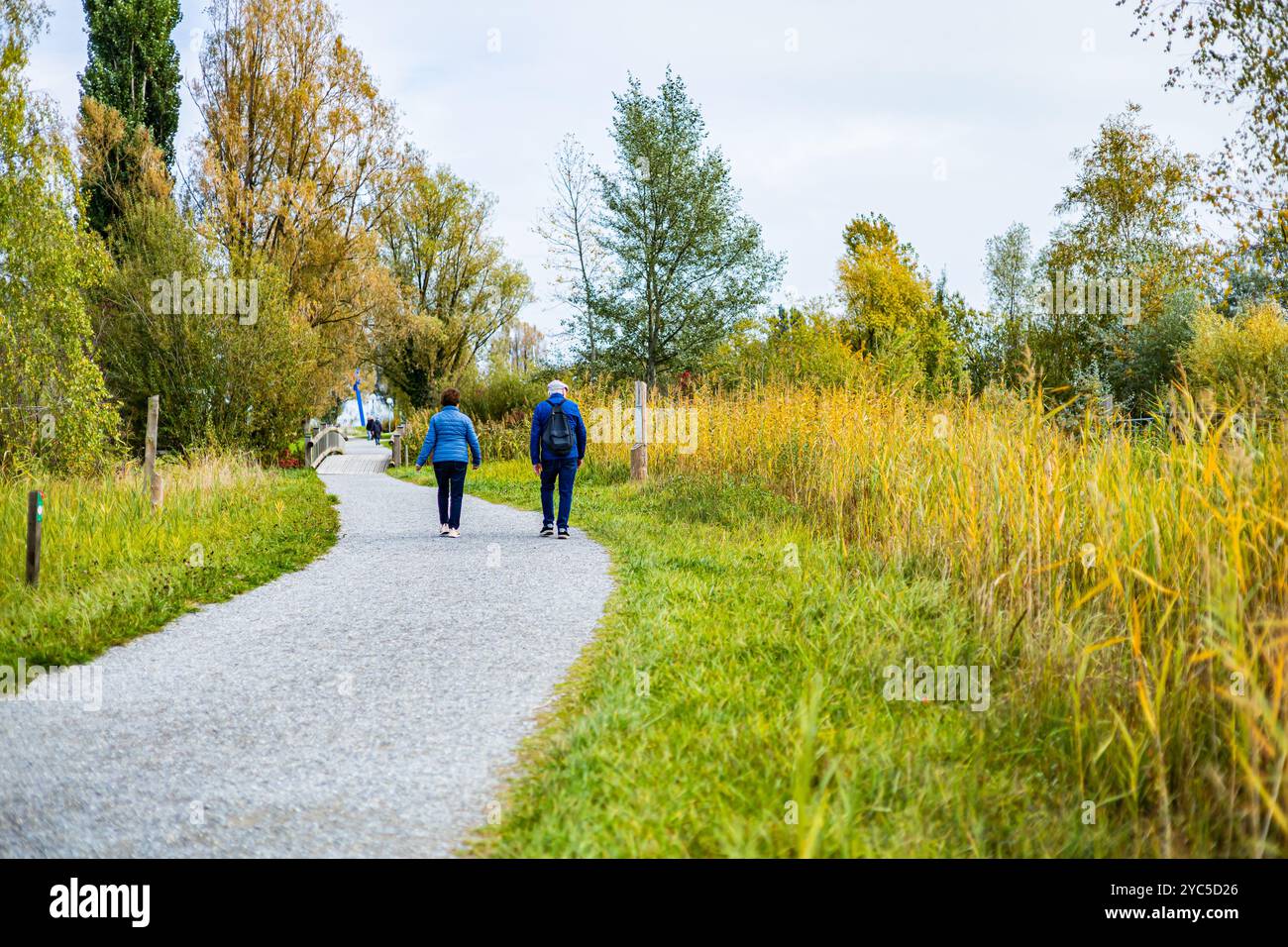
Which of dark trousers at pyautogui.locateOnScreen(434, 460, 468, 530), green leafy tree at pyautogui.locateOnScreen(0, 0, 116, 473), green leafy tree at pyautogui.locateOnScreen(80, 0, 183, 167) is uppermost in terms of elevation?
green leafy tree at pyautogui.locateOnScreen(80, 0, 183, 167)

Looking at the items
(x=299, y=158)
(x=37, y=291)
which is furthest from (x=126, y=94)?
(x=37, y=291)

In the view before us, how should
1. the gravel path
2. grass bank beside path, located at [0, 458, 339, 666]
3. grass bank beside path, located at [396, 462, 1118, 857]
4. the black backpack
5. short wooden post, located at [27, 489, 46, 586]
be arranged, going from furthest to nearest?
the black backpack → short wooden post, located at [27, 489, 46, 586] → grass bank beside path, located at [0, 458, 339, 666] → the gravel path → grass bank beside path, located at [396, 462, 1118, 857]

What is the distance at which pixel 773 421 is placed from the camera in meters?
12.2

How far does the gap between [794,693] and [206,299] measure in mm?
20937

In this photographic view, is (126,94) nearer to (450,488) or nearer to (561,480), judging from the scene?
(450,488)

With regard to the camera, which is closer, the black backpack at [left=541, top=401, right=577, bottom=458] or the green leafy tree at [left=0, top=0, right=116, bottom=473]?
the black backpack at [left=541, top=401, right=577, bottom=458]

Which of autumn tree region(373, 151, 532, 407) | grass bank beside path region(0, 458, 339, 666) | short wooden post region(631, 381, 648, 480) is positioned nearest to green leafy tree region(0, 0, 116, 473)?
grass bank beside path region(0, 458, 339, 666)

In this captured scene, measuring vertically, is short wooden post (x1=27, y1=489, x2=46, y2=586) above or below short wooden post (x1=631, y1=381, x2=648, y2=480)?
below

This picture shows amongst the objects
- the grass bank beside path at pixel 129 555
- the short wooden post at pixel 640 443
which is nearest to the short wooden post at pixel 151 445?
the grass bank beside path at pixel 129 555

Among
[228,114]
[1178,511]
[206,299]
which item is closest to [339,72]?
[228,114]

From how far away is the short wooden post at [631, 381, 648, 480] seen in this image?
15258mm

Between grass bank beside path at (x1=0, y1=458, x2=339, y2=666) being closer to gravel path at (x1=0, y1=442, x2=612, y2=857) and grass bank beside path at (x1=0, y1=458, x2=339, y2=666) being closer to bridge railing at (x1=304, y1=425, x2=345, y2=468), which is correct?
gravel path at (x1=0, y1=442, x2=612, y2=857)

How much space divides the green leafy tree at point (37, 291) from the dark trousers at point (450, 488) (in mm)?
6441

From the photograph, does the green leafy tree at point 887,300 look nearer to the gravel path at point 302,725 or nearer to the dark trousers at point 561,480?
the dark trousers at point 561,480
